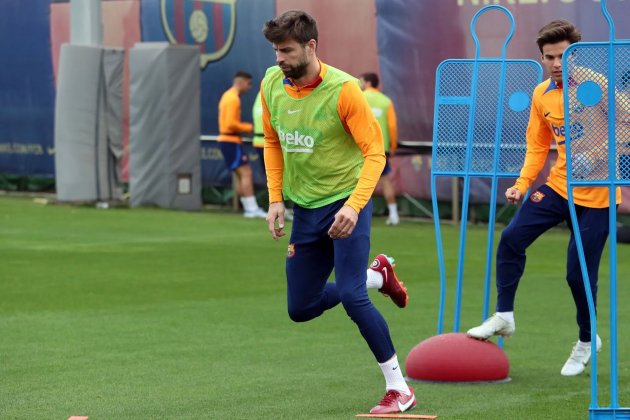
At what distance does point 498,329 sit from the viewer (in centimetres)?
809

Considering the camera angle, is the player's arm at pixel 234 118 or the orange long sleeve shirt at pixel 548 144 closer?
the orange long sleeve shirt at pixel 548 144

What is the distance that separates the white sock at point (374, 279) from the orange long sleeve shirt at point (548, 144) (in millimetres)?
917

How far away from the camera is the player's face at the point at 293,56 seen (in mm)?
6703

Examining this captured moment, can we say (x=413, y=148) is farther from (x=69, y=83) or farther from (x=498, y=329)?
(x=498, y=329)

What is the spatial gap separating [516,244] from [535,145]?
575mm

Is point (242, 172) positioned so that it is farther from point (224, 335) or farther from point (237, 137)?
point (224, 335)

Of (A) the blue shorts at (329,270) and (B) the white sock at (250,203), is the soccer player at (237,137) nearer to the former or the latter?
(B) the white sock at (250,203)

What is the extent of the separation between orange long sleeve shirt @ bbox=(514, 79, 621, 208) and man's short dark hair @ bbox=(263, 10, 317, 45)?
178 cm

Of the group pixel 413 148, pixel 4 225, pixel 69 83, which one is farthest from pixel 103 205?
pixel 413 148

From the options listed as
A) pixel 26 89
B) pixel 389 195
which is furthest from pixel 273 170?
pixel 26 89

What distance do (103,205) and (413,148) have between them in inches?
211

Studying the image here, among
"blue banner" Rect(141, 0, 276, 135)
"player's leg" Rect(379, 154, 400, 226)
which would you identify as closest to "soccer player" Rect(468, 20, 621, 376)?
"player's leg" Rect(379, 154, 400, 226)

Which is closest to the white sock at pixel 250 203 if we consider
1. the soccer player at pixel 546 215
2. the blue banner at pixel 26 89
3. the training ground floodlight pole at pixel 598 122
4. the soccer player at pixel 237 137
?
the soccer player at pixel 237 137

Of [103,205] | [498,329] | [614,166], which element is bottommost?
[103,205]
